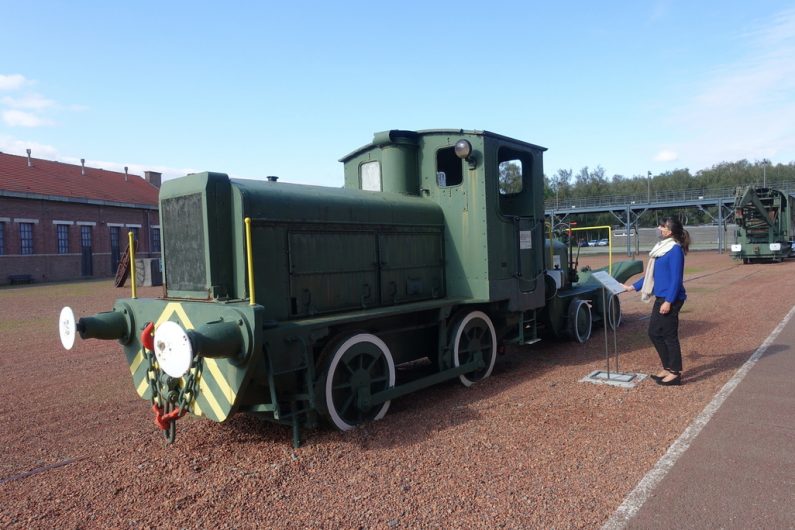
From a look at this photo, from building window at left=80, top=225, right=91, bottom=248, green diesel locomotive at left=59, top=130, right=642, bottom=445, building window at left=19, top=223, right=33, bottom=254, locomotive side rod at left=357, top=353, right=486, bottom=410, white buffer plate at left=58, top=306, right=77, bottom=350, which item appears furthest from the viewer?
building window at left=80, top=225, right=91, bottom=248

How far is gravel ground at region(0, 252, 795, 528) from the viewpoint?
3.41 metres

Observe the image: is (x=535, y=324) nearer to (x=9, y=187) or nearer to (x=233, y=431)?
(x=233, y=431)

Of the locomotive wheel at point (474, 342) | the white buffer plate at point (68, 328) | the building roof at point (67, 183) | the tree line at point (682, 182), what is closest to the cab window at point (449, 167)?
the locomotive wheel at point (474, 342)

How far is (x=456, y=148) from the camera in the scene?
6156 mm

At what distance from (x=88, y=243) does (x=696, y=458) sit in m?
35.6

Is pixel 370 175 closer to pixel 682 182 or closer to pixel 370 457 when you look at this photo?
pixel 370 457

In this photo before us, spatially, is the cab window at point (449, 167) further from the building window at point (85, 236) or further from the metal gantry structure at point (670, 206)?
the metal gantry structure at point (670, 206)

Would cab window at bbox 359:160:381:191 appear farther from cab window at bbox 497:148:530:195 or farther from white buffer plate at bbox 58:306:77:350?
white buffer plate at bbox 58:306:77:350

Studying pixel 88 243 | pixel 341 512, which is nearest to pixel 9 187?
pixel 88 243

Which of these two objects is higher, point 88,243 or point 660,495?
point 88,243

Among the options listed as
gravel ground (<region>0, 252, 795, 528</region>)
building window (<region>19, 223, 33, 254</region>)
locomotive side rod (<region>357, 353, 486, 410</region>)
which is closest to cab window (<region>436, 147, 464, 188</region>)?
locomotive side rod (<region>357, 353, 486, 410</region>)

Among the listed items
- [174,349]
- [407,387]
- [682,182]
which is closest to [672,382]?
[407,387]

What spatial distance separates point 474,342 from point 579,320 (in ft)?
9.91

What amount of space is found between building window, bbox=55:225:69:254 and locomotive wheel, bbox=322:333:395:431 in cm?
3198
